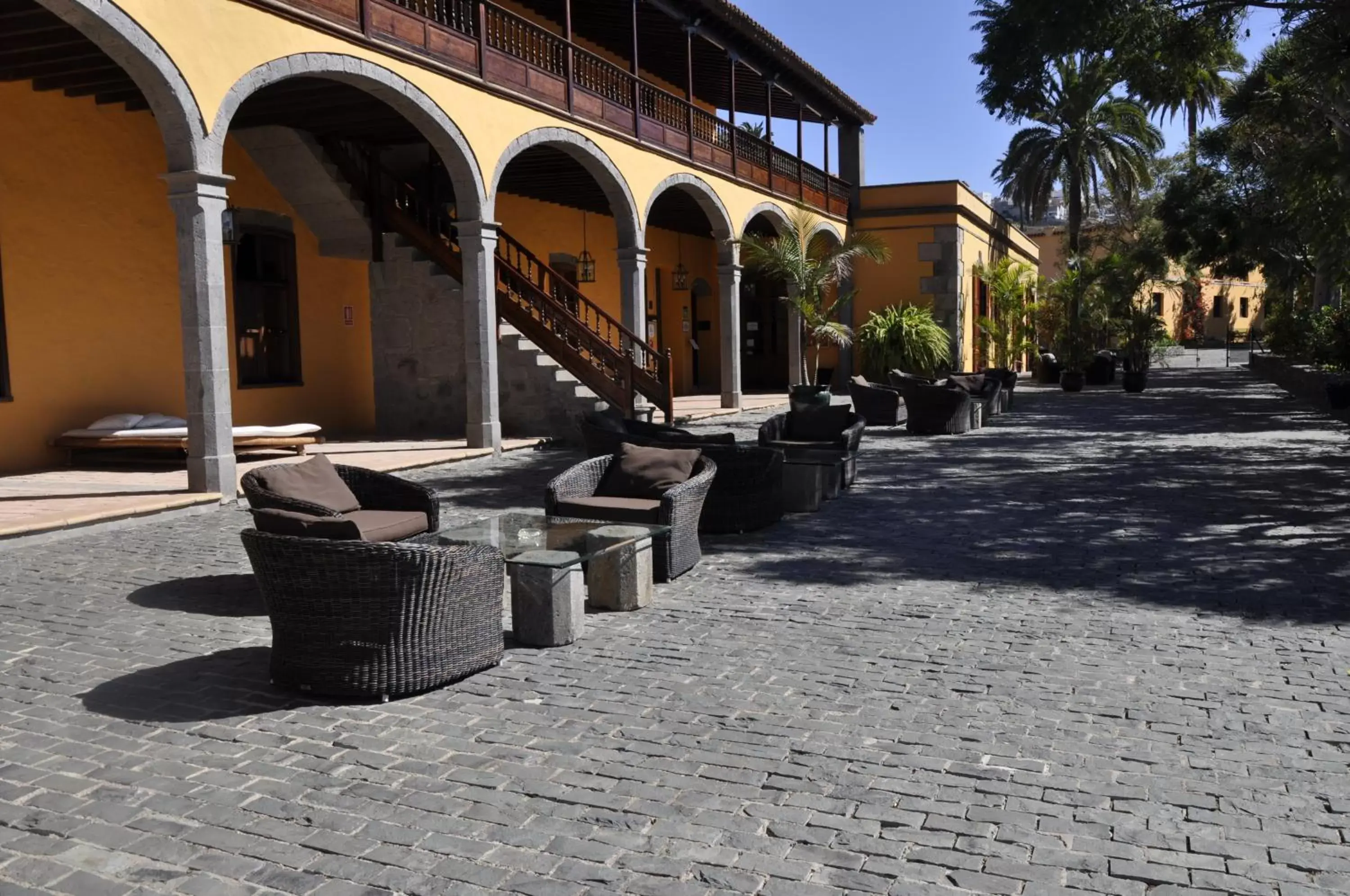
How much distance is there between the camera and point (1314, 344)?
20625mm

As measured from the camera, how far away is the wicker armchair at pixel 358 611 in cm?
427

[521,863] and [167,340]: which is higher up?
[167,340]

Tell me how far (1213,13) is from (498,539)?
10.8 metres

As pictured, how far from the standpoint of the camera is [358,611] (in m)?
4.30

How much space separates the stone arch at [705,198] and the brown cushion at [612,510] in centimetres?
1063

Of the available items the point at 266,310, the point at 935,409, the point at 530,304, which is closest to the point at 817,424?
the point at 935,409

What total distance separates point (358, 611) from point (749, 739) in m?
1.61

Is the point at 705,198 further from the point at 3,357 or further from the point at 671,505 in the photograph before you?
the point at 671,505

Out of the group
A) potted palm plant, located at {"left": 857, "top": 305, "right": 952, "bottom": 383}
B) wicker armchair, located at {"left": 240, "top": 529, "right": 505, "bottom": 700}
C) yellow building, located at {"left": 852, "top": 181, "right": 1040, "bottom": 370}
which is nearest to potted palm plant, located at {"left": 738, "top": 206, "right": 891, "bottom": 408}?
potted palm plant, located at {"left": 857, "top": 305, "right": 952, "bottom": 383}

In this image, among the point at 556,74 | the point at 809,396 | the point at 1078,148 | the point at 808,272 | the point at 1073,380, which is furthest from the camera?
the point at 1078,148

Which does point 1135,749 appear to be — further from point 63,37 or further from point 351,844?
point 63,37

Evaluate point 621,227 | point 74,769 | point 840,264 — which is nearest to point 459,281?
point 621,227

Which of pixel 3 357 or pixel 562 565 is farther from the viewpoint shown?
pixel 3 357

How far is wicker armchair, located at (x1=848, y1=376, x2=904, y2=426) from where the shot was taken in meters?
16.3
